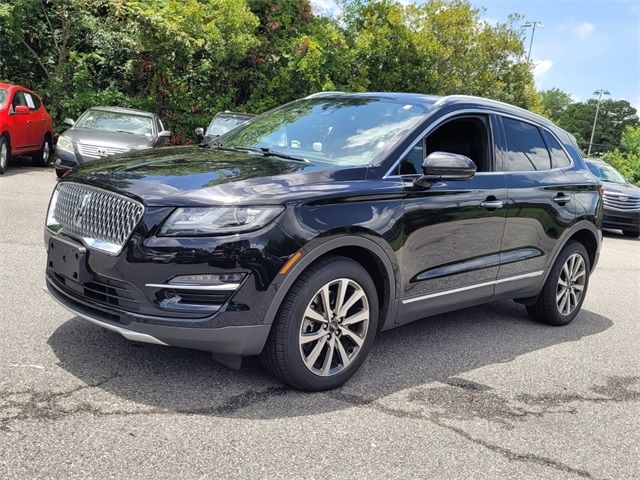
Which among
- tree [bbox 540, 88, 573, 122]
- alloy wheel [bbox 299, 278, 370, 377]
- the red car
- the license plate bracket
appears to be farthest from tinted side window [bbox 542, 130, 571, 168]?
tree [bbox 540, 88, 573, 122]

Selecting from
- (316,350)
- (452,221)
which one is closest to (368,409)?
(316,350)

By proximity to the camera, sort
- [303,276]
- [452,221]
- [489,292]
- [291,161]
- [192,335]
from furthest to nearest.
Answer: [489,292]
[452,221]
[291,161]
[303,276]
[192,335]

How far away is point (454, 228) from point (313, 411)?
65.1 inches

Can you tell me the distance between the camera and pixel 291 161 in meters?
4.18

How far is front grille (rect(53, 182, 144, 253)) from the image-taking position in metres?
3.47

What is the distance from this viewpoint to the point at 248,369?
13.5 ft

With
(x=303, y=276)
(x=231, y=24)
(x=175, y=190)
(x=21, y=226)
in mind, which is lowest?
(x=21, y=226)

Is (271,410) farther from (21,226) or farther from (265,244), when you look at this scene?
(21,226)

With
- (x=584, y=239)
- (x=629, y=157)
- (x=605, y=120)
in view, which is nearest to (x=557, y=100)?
(x=605, y=120)

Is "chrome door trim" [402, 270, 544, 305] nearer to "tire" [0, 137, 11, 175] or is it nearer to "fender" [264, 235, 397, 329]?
"fender" [264, 235, 397, 329]

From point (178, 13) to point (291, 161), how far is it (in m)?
16.6

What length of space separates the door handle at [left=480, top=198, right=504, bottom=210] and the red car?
11.0 metres

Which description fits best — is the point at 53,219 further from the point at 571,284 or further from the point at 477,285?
the point at 571,284

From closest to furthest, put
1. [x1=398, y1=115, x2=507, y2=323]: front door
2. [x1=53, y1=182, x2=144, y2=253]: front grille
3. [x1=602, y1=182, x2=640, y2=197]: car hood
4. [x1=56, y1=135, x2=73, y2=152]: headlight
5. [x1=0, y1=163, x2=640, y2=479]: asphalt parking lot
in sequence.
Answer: [x1=0, y1=163, x2=640, y2=479]: asphalt parking lot < [x1=53, y1=182, x2=144, y2=253]: front grille < [x1=398, y1=115, x2=507, y2=323]: front door < [x1=56, y1=135, x2=73, y2=152]: headlight < [x1=602, y1=182, x2=640, y2=197]: car hood
